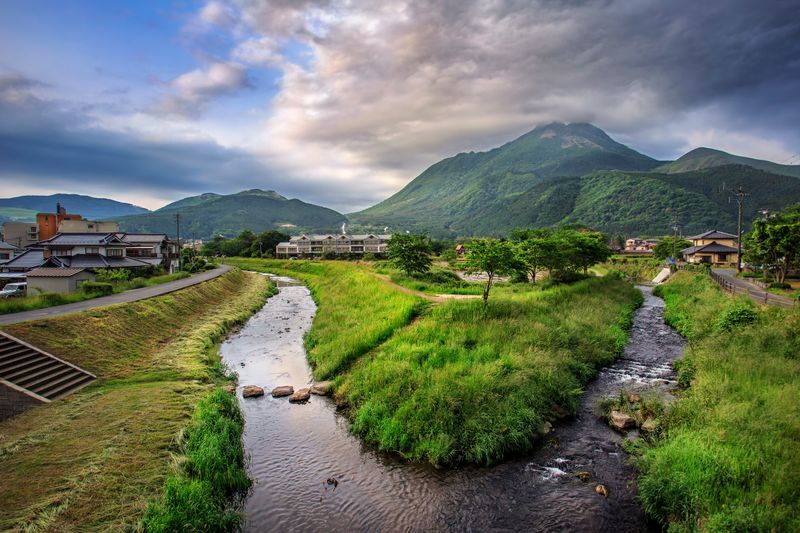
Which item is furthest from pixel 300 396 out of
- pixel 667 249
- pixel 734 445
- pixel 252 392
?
pixel 667 249

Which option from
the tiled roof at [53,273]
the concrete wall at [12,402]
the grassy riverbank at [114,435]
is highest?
the tiled roof at [53,273]

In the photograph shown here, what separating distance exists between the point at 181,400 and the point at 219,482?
590 centimetres

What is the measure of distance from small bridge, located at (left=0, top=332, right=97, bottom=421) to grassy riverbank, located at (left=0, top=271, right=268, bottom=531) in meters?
0.55

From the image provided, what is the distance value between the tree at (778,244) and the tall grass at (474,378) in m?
18.7

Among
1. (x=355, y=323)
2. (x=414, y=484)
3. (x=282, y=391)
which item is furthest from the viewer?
(x=355, y=323)

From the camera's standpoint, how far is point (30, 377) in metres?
15.9

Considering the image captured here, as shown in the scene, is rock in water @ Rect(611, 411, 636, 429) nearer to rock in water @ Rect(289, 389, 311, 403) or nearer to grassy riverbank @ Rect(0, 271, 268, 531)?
rock in water @ Rect(289, 389, 311, 403)

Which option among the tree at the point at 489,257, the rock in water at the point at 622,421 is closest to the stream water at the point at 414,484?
the rock in water at the point at 622,421

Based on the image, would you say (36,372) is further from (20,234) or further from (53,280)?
Answer: (20,234)

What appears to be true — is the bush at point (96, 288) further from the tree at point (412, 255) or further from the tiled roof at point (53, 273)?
the tree at point (412, 255)

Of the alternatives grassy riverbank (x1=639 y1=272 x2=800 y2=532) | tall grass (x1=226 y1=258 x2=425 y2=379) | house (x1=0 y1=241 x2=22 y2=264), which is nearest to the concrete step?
tall grass (x1=226 y1=258 x2=425 y2=379)

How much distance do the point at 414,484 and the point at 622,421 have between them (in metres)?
8.58

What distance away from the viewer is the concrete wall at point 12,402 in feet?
46.0

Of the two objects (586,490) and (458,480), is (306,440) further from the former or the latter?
(586,490)
